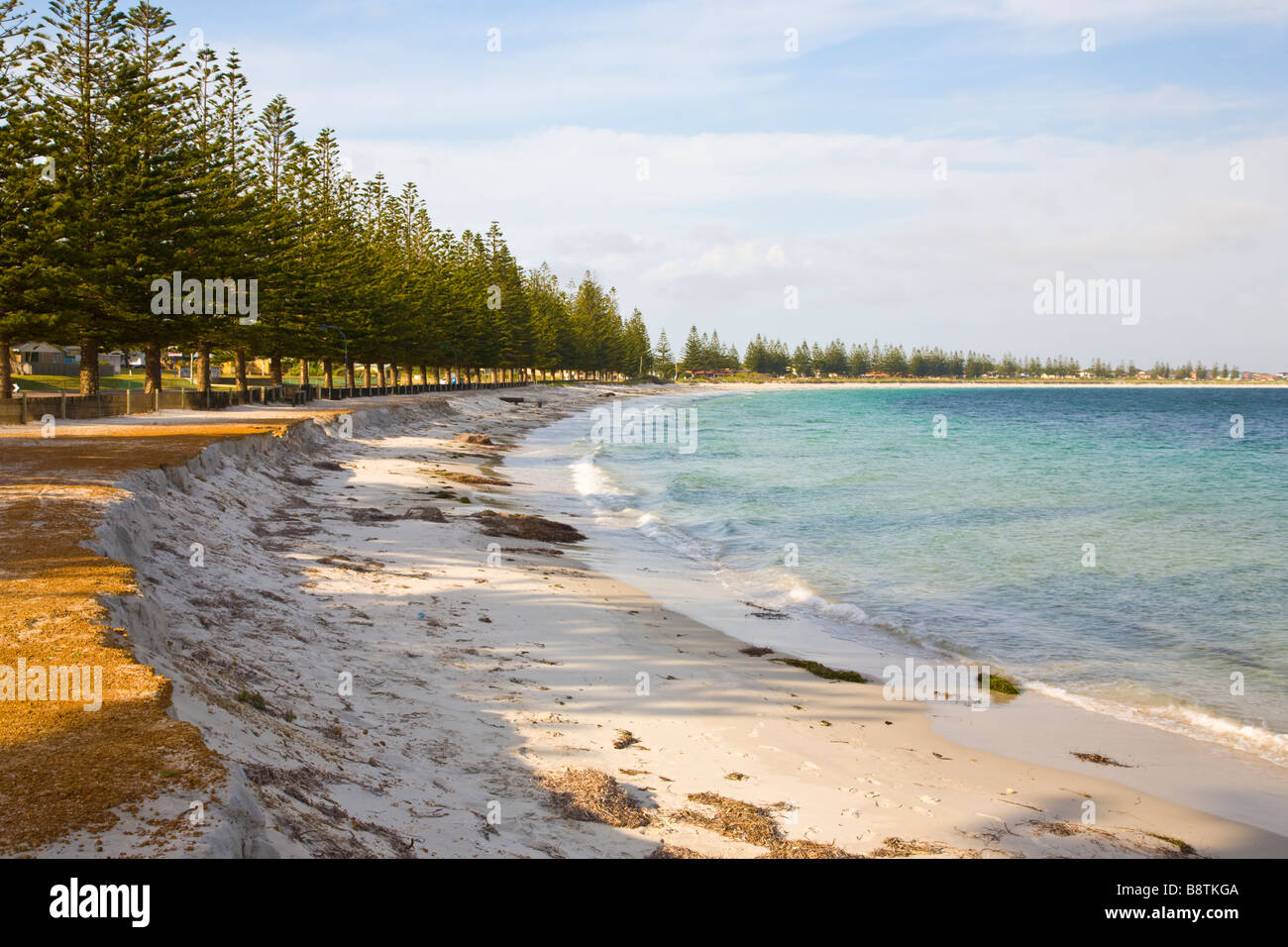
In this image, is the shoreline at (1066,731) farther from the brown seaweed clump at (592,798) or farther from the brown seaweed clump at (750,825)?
the brown seaweed clump at (592,798)

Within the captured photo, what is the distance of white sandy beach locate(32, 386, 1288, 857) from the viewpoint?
5465 millimetres

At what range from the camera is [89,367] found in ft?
105

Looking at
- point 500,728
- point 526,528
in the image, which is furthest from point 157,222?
point 500,728

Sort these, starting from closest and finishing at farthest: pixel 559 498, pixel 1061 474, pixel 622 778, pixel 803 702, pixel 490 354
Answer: pixel 622 778 < pixel 803 702 < pixel 559 498 < pixel 1061 474 < pixel 490 354

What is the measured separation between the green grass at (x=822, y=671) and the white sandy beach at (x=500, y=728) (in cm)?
17

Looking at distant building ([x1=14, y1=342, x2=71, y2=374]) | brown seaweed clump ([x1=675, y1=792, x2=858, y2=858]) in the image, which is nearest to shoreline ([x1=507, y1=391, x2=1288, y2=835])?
brown seaweed clump ([x1=675, y1=792, x2=858, y2=858])

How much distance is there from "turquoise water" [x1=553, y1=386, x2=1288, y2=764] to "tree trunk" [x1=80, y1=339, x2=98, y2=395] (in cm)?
1791

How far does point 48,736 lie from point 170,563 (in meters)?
5.41

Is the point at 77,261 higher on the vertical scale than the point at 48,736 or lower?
higher

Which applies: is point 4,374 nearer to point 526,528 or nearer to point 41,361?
point 526,528
